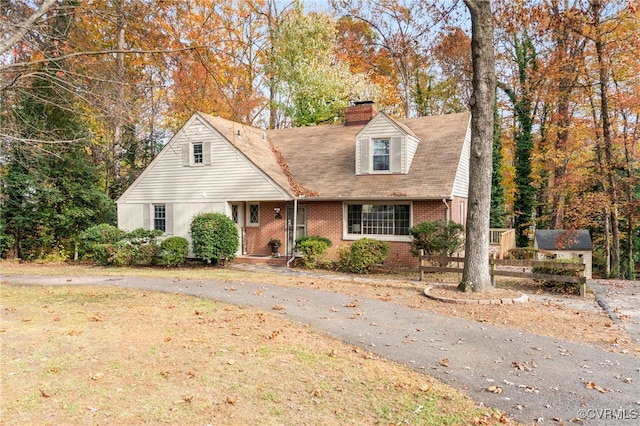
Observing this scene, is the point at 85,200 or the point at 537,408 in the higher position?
the point at 85,200

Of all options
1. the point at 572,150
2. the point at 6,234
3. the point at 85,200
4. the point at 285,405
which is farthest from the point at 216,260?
the point at 572,150

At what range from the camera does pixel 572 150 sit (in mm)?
23750

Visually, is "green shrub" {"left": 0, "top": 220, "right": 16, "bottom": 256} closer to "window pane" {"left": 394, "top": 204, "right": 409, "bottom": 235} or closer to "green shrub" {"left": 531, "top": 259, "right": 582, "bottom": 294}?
"window pane" {"left": 394, "top": 204, "right": 409, "bottom": 235}

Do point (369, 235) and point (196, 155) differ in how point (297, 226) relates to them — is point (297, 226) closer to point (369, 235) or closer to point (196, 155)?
point (369, 235)

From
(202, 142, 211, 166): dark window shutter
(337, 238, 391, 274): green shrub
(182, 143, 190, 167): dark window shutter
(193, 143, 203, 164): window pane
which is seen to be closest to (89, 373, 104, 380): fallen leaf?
(337, 238, 391, 274): green shrub

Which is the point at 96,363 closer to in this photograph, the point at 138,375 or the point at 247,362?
the point at 138,375

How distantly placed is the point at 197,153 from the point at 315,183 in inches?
225

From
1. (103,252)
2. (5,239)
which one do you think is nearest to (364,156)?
(103,252)

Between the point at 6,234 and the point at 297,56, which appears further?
the point at 297,56

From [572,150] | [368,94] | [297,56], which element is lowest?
[572,150]

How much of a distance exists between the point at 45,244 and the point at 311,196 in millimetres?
13072

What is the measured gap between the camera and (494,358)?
6.15 meters

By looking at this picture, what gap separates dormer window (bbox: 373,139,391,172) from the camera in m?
17.8

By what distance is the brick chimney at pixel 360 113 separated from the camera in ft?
70.3
